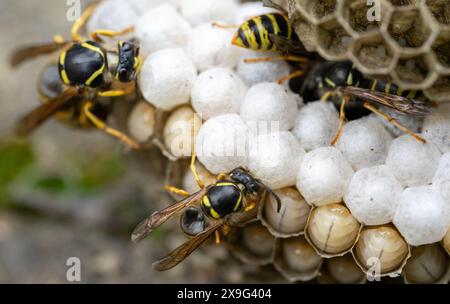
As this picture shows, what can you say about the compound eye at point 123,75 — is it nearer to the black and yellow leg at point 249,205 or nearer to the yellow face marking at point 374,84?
the black and yellow leg at point 249,205

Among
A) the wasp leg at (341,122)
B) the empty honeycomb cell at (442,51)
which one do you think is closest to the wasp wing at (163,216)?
the wasp leg at (341,122)

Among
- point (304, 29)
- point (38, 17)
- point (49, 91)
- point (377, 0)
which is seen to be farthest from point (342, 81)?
point (38, 17)

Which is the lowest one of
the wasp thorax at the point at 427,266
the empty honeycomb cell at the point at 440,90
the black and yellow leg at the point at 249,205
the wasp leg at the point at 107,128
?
the wasp thorax at the point at 427,266

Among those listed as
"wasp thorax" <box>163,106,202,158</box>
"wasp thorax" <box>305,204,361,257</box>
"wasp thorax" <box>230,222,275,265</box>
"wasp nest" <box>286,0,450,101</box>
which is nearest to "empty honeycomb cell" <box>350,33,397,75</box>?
"wasp nest" <box>286,0,450,101</box>

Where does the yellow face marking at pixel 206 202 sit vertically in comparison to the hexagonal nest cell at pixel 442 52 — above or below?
below

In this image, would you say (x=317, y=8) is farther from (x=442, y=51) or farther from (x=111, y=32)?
(x=111, y=32)

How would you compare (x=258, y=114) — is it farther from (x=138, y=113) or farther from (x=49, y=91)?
(x=49, y=91)

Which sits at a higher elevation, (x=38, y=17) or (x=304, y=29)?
(x=304, y=29)
